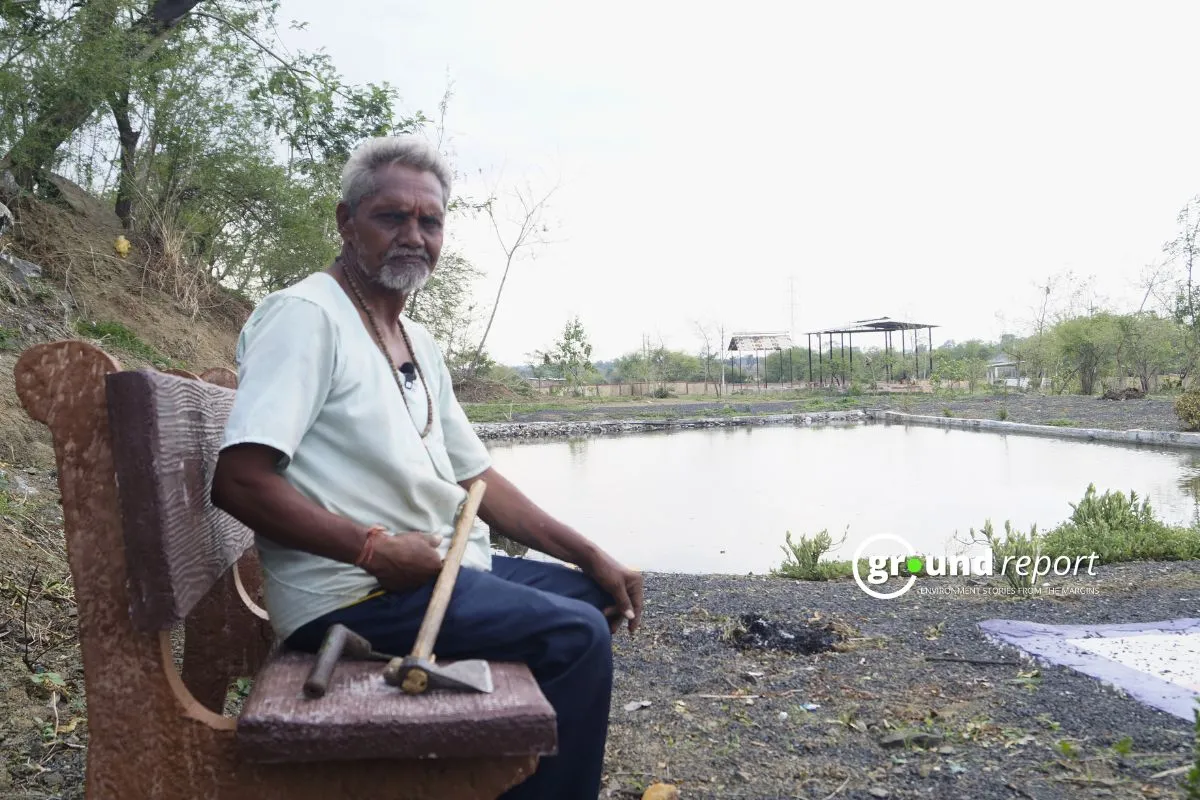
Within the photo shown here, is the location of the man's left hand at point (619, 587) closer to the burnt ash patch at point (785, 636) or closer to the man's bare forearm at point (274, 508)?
the man's bare forearm at point (274, 508)

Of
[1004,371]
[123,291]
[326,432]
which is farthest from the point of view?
[1004,371]

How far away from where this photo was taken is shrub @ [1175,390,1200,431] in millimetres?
17156

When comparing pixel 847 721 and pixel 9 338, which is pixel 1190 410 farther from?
pixel 9 338

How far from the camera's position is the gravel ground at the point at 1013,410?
20483 mm

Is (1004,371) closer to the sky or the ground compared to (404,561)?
closer to the sky

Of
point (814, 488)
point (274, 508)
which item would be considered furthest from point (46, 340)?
point (814, 488)

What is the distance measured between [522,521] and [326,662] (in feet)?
2.58

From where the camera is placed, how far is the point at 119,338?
354 inches

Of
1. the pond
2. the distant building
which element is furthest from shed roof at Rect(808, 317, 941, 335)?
the pond

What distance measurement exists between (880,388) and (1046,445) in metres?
27.6

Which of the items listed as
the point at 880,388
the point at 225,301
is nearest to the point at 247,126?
the point at 225,301

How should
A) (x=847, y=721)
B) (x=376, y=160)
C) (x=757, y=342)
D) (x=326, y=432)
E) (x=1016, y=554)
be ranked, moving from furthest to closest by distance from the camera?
1. (x=757, y=342)
2. (x=1016, y=554)
3. (x=847, y=721)
4. (x=376, y=160)
5. (x=326, y=432)

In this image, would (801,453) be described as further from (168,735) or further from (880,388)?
(880,388)

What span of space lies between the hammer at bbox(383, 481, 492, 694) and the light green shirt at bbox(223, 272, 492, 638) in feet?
0.47
